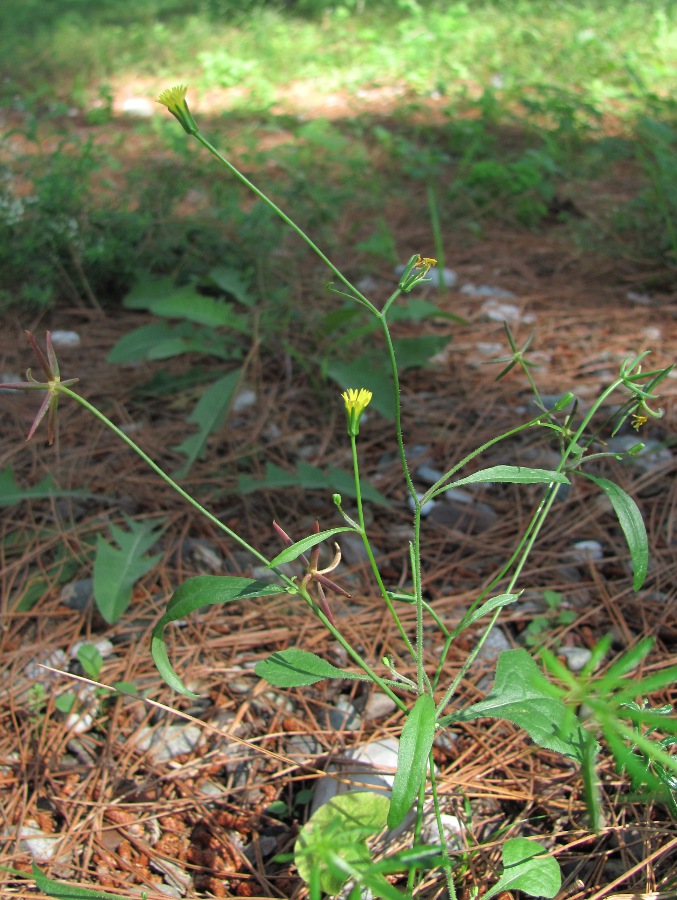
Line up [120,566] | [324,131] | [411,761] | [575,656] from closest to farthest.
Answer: [411,761] < [575,656] < [120,566] < [324,131]

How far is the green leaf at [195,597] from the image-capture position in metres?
1.11

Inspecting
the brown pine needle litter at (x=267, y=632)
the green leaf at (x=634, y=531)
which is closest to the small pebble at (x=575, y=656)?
the brown pine needle litter at (x=267, y=632)

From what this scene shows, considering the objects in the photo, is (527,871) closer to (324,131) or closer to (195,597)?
(195,597)

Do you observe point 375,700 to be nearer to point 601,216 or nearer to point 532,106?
point 601,216

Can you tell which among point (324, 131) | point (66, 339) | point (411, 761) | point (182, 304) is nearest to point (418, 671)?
point (411, 761)

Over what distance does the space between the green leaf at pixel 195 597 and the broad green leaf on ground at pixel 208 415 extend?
888mm

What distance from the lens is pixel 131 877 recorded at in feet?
3.98

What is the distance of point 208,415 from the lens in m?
2.13

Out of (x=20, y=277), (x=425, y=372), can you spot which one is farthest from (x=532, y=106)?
(x=20, y=277)

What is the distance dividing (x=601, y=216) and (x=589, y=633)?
7.33 feet

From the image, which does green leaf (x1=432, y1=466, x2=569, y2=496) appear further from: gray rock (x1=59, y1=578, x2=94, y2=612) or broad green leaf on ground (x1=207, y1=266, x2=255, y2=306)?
broad green leaf on ground (x1=207, y1=266, x2=255, y2=306)

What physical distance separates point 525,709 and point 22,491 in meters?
1.38

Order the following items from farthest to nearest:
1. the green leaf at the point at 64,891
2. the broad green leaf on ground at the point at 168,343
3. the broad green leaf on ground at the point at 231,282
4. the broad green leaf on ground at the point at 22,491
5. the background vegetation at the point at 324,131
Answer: the background vegetation at the point at 324,131, the broad green leaf on ground at the point at 231,282, the broad green leaf on ground at the point at 168,343, the broad green leaf on ground at the point at 22,491, the green leaf at the point at 64,891

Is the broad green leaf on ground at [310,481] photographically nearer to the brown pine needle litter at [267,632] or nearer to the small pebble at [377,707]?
the brown pine needle litter at [267,632]
